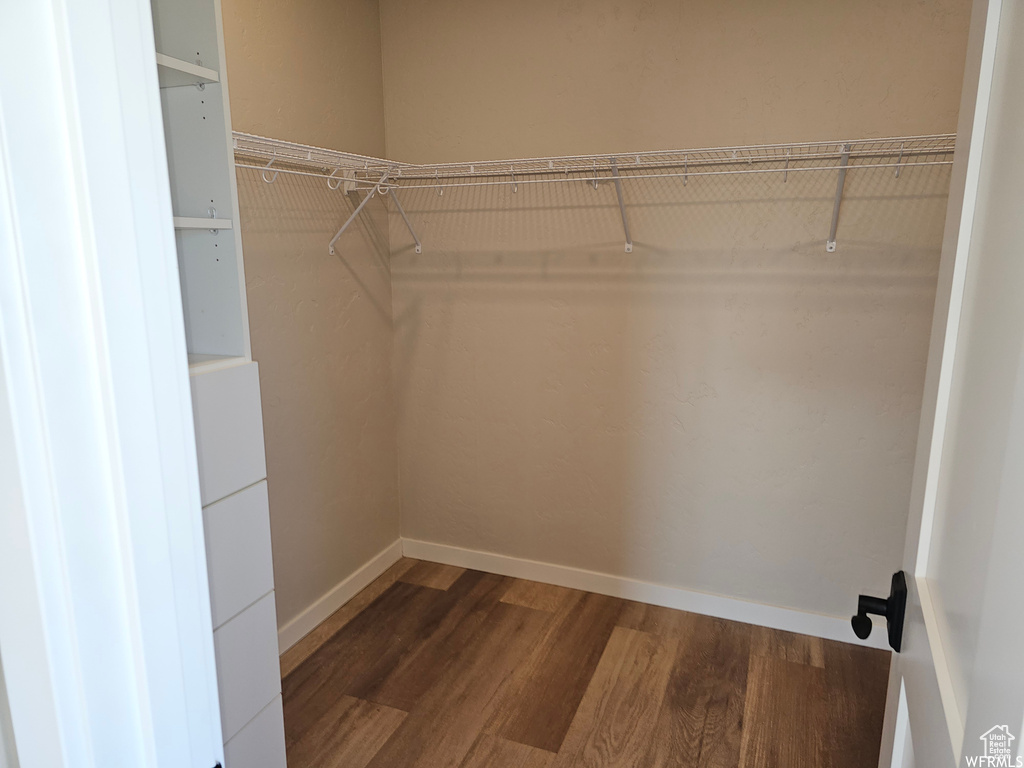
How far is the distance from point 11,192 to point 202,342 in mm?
784

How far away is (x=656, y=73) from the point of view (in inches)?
89.9

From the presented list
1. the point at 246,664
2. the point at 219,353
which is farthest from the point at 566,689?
the point at 219,353

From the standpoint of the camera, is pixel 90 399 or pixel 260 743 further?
pixel 260 743

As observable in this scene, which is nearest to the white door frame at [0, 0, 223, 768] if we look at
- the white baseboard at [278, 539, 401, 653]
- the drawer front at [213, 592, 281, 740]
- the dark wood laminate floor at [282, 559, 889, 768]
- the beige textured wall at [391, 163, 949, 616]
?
the drawer front at [213, 592, 281, 740]

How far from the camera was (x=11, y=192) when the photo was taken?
56 centimetres

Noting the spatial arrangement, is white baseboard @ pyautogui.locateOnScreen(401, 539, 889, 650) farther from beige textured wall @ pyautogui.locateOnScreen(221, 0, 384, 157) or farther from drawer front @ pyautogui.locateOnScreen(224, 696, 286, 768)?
beige textured wall @ pyautogui.locateOnScreen(221, 0, 384, 157)

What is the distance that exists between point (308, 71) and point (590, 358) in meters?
1.39

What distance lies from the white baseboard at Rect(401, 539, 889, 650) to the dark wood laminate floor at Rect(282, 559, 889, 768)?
38mm

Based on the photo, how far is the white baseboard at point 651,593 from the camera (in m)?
2.40

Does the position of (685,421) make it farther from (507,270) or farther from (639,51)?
(639,51)

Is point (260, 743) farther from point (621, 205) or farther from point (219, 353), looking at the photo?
point (621, 205)

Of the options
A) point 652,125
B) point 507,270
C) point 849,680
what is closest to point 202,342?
point 507,270

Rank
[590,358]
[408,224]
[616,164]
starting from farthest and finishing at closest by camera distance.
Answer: [408,224]
[590,358]
[616,164]

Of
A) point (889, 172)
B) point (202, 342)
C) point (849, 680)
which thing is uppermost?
point (889, 172)
